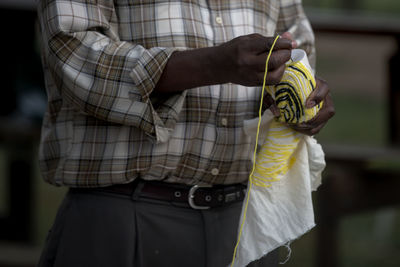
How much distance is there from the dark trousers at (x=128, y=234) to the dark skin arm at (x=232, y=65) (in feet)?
1.11

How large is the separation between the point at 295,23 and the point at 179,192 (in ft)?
2.28

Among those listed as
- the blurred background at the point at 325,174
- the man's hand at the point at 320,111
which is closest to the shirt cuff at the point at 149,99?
the man's hand at the point at 320,111

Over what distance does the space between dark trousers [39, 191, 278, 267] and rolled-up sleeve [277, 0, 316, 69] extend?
24.5 inches

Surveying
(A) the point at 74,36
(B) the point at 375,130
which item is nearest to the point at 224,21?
(A) the point at 74,36

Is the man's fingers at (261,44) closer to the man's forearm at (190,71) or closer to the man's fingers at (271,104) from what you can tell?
the man's forearm at (190,71)

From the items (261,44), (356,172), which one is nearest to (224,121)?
(261,44)

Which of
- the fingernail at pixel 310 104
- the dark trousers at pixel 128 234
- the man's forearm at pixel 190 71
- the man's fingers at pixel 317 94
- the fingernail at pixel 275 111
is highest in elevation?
the man's forearm at pixel 190 71

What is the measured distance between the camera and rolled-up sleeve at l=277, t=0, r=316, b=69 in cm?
199

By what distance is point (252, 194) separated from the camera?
163cm

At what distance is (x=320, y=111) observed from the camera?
5.18 feet

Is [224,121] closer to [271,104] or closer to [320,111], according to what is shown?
[271,104]

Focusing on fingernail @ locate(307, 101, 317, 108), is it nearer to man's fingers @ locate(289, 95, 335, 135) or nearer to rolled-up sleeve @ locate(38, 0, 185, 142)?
man's fingers @ locate(289, 95, 335, 135)

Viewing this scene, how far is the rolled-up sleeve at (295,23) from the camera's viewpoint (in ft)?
6.53

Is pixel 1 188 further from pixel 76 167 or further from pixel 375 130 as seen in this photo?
pixel 76 167
